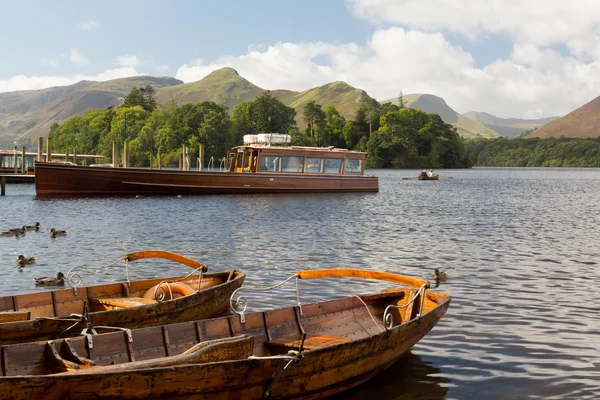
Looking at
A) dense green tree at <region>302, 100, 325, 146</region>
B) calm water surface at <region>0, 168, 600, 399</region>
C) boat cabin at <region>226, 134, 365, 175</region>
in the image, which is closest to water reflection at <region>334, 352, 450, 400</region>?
calm water surface at <region>0, 168, 600, 399</region>

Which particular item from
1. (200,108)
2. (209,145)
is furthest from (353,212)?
(200,108)

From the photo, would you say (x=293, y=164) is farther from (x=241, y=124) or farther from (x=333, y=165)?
(x=241, y=124)

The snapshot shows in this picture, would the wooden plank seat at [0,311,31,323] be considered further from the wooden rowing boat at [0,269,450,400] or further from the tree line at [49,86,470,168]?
the tree line at [49,86,470,168]

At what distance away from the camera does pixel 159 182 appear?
53219 mm

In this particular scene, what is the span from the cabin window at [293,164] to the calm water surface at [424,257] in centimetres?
553

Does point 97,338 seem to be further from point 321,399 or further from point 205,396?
point 321,399

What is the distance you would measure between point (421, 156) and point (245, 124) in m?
51.0

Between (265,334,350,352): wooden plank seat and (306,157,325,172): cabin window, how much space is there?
4670 centimetres

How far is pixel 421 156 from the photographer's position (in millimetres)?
178625

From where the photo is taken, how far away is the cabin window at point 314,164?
186ft

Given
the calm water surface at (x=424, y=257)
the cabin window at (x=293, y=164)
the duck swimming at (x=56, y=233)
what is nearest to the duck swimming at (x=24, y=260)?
the calm water surface at (x=424, y=257)

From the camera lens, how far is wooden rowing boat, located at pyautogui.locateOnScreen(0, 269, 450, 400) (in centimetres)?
677

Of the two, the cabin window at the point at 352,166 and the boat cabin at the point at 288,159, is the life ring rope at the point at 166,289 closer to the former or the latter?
the boat cabin at the point at 288,159

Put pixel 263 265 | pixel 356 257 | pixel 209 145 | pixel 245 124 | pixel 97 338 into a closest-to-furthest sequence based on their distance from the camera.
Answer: pixel 97 338 < pixel 263 265 < pixel 356 257 < pixel 209 145 < pixel 245 124
